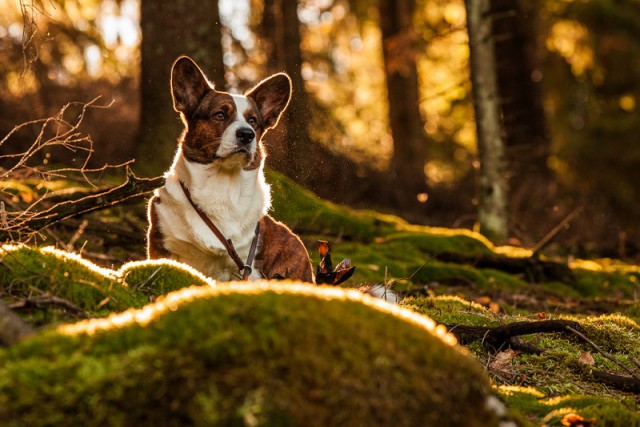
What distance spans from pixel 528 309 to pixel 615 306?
3.61ft

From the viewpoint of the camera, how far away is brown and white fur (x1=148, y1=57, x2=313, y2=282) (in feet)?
17.9

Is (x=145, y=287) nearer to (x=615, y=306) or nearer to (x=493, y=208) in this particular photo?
(x=615, y=306)

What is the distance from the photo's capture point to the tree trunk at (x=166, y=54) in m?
9.62

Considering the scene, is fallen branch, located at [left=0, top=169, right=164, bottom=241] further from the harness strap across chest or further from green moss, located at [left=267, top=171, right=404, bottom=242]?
green moss, located at [left=267, top=171, right=404, bottom=242]

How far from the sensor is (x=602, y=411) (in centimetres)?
336

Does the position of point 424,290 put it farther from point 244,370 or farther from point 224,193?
point 244,370

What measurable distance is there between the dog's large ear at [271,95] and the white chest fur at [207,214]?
64cm

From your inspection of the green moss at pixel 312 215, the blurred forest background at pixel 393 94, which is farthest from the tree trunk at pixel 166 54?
the green moss at pixel 312 215

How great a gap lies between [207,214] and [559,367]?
2584mm

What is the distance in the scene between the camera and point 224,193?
220 inches

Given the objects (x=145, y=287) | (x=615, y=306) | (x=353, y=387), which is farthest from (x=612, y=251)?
(x=353, y=387)

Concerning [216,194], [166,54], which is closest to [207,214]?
[216,194]

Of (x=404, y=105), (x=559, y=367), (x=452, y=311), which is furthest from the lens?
(x=404, y=105)

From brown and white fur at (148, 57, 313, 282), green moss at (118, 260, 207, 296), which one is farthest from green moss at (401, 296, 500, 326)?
green moss at (118, 260, 207, 296)
